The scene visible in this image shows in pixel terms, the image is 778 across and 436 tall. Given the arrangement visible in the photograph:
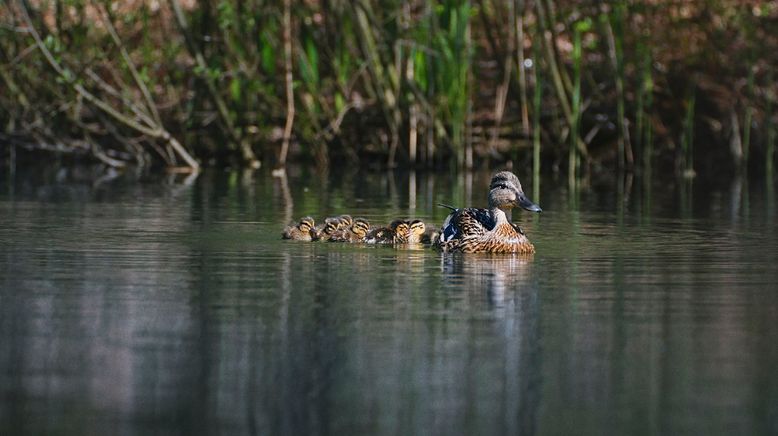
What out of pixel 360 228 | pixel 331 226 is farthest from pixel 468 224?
pixel 331 226

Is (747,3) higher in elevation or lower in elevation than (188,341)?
higher

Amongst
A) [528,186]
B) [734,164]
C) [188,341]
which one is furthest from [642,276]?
[734,164]

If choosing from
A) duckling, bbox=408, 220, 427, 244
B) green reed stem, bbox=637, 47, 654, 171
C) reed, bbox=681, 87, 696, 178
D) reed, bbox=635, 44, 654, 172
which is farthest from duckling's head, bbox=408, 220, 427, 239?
reed, bbox=681, 87, 696, 178

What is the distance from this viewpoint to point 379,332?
820cm

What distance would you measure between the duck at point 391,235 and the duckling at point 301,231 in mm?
454

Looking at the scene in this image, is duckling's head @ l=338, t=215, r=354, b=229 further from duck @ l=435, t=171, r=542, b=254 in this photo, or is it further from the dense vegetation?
the dense vegetation

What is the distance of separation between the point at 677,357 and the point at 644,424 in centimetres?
137

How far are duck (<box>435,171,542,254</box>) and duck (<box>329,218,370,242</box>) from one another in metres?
0.57

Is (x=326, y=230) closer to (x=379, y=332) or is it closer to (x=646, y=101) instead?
(x=379, y=332)

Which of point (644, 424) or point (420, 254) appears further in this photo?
point (420, 254)

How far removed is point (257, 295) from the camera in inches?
375

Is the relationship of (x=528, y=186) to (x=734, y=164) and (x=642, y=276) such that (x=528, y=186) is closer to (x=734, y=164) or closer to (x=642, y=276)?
(x=734, y=164)

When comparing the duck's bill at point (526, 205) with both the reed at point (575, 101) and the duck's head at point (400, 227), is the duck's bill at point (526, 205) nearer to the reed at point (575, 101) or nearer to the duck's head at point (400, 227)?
the duck's head at point (400, 227)

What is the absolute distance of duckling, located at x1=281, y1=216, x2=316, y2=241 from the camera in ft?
43.0
